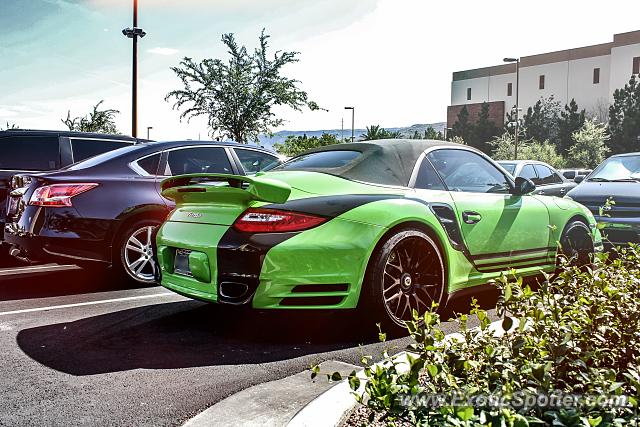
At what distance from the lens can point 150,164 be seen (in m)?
7.10

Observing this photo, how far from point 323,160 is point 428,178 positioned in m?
0.88

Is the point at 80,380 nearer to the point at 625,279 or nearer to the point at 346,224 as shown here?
the point at 346,224

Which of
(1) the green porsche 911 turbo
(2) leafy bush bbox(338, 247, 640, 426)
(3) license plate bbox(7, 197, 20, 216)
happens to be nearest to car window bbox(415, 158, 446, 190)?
(1) the green porsche 911 turbo

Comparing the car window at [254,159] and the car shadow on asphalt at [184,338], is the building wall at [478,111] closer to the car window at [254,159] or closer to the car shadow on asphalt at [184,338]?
the car window at [254,159]

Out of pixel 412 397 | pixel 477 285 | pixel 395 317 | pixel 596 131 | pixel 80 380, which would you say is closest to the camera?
pixel 412 397

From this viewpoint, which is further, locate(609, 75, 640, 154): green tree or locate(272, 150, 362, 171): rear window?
locate(609, 75, 640, 154): green tree

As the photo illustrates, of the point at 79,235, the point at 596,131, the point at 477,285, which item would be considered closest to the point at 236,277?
the point at 477,285

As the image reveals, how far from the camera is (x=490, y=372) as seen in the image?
8.50 ft

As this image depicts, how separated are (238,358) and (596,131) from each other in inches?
2391

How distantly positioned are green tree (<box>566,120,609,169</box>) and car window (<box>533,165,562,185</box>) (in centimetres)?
4358

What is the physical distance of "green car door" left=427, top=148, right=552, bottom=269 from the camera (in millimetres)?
5301

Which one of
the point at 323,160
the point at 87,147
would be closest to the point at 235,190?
the point at 323,160

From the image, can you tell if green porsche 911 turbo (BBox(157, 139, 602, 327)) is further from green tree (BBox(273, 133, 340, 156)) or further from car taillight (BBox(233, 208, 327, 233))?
green tree (BBox(273, 133, 340, 156))

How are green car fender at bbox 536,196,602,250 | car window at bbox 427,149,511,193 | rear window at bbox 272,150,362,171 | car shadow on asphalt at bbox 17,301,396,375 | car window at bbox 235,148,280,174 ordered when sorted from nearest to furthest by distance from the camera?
car shadow on asphalt at bbox 17,301,396,375 < rear window at bbox 272,150,362,171 < car window at bbox 427,149,511,193 < green car fender at bbox 536,196,602,250 < car window at bbox 235,148,280,174
